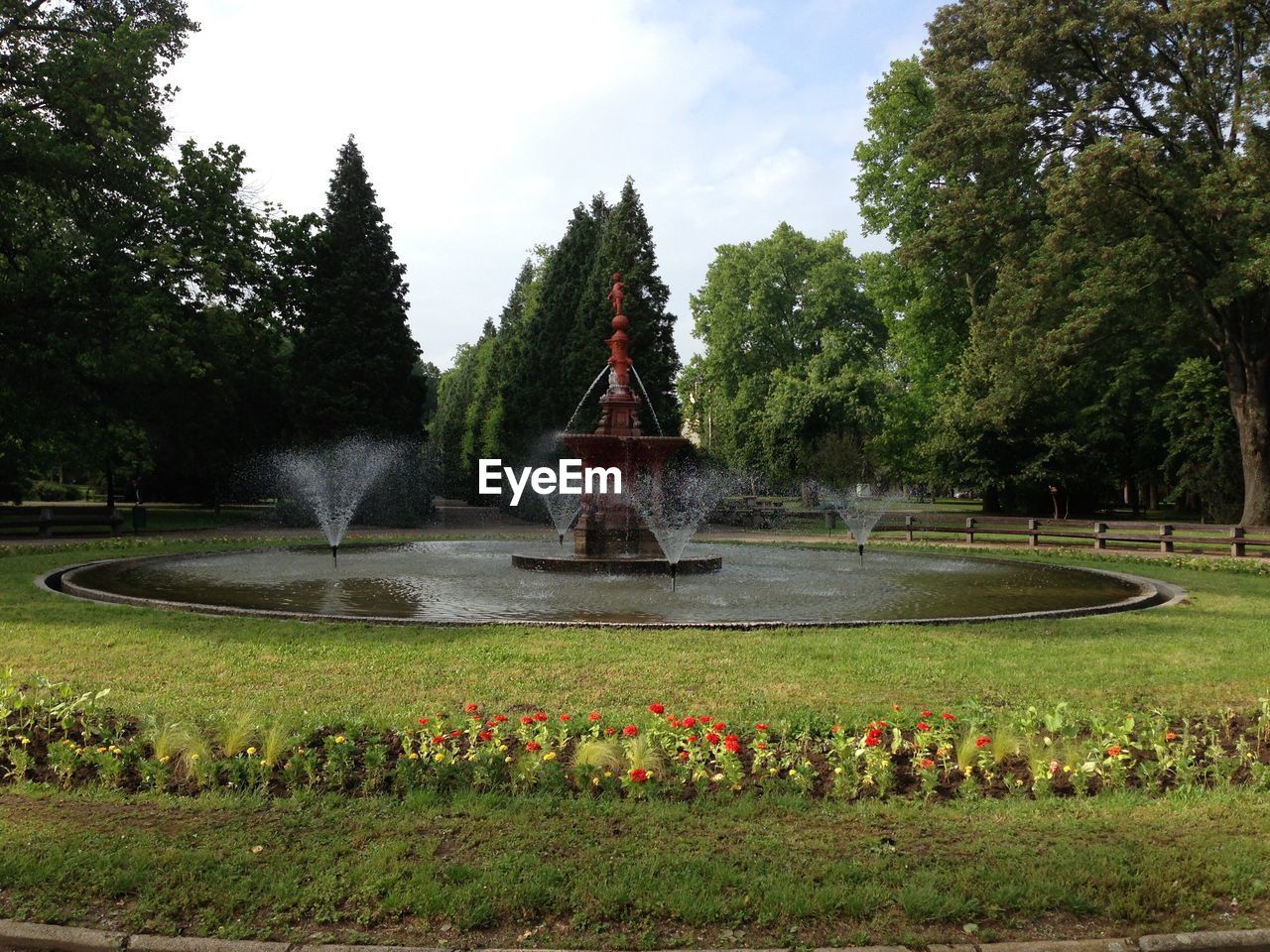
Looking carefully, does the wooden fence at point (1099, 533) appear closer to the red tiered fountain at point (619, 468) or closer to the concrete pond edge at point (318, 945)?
the red tiered fountain at point (619, 468)

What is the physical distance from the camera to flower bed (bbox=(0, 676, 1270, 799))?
530 centimetres

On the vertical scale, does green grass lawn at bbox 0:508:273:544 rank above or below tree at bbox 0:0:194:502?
below

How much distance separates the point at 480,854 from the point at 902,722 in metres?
3.36

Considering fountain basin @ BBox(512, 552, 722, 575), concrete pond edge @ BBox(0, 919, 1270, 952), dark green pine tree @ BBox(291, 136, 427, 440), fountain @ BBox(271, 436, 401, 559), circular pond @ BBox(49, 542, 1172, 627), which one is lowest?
concrete pond edge @ BBox(0, 919, 1270, 952)

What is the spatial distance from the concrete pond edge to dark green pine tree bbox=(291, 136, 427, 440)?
34.2 metres

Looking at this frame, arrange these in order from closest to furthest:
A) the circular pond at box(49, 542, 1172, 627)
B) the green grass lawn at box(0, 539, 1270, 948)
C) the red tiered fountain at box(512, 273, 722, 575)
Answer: the green grass lawn at box(0, 539, 1270, 948), the circular pond at box(49, 542, 1172, 627), the red tiered fountain at box(512, 273, 722, 575)

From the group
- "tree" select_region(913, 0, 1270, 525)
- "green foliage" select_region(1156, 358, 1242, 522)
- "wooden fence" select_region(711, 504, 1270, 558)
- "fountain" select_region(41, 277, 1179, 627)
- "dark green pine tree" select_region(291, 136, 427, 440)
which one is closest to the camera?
"fountain" select_region(41, 277, 1179, 627)

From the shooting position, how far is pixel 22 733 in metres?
6.01

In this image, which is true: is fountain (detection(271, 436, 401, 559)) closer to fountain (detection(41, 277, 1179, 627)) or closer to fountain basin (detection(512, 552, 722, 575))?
fountain (detection(41, 277, 1179, 627))

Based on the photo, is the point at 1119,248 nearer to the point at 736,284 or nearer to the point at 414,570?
the point at 414,570

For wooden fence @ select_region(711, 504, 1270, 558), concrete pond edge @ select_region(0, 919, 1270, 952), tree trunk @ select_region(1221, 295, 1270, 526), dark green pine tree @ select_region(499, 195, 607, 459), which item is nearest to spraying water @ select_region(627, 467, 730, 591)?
dark green pine tree @ select_region(499, 195, 607, 459)

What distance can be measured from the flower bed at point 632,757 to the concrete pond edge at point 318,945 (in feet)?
4.88

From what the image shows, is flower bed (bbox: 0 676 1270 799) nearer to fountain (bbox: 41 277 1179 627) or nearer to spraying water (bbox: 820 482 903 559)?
fountain (bbox: 41 277 1179 627)

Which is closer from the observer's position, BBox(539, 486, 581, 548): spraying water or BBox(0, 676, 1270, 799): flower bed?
BBox(0, 676, 1270, 799): flower bed
